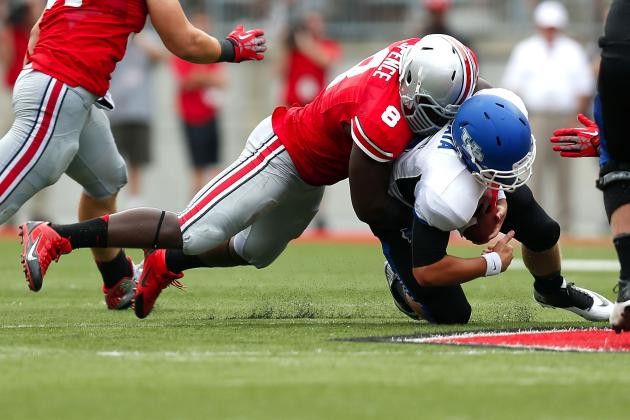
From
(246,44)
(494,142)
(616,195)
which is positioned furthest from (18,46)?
(616,195)

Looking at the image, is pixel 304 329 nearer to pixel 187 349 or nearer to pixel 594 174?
pixel 187 349

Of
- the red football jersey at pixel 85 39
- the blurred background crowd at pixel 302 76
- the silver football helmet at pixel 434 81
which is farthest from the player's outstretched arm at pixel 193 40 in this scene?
the blurred background crowd at pixel 302 76

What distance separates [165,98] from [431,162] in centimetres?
1168

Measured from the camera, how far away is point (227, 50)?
22.4 feet

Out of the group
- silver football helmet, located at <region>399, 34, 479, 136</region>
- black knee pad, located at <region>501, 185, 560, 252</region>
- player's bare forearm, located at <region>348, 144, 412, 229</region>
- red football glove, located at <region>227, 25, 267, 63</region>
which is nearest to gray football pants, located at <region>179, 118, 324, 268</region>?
red football glove, located at <region>227, 25, 267, 63</region>

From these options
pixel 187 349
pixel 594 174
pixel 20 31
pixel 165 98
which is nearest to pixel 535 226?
pixel 187 349

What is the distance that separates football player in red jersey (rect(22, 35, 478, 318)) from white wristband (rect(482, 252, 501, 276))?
0.47m

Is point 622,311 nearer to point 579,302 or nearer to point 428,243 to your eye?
point 428,243

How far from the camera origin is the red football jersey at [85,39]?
6.61 meters

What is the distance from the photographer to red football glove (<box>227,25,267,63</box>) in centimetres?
685

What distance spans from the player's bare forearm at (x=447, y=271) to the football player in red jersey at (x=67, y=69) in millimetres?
1569

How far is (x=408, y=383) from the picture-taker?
14.7ft

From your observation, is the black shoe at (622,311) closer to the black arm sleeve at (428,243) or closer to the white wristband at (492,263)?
the white wristband at (492,263)

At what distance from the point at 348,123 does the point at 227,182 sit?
67cm
